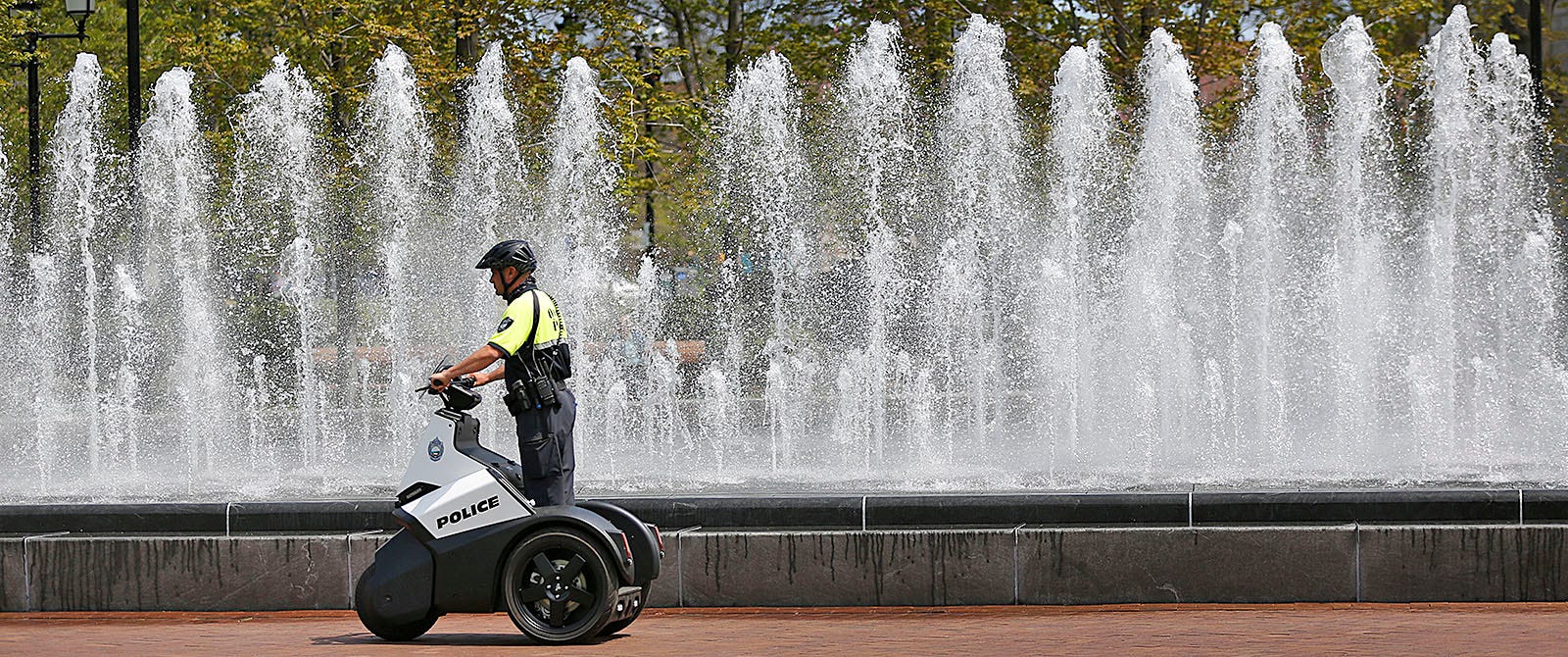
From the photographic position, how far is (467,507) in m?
7.66

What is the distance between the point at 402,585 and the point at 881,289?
15375mm

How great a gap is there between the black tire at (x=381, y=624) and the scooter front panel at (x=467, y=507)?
316mm

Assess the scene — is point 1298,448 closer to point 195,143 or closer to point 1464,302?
point 1464,302

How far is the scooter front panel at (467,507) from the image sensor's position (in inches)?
301

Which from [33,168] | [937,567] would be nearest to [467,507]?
[937,567]

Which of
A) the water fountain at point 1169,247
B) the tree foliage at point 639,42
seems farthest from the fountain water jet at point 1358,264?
the tree foliage at point 639,42

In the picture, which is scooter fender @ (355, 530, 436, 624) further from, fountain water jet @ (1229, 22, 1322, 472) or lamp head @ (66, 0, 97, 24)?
lamp head @ (66, 0, 97, 24)

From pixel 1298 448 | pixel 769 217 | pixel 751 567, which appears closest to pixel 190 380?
pixel 769 217

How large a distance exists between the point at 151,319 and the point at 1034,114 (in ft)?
36.7

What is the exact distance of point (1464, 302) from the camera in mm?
21078

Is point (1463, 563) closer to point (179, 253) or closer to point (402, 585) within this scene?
point (402, 585)

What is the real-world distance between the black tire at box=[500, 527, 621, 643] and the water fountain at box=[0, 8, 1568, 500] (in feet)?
11.5

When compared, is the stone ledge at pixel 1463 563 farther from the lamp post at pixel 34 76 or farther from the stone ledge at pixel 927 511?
the lamp post at pixel 34 76

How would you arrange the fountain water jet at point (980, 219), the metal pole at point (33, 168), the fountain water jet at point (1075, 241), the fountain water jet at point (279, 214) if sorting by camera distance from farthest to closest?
the fountain water jet at point (279, 214), the metal pole at point (33, 168), the fountain water jet at point (980, 219), the fountain water jet at point (1075, 241)
